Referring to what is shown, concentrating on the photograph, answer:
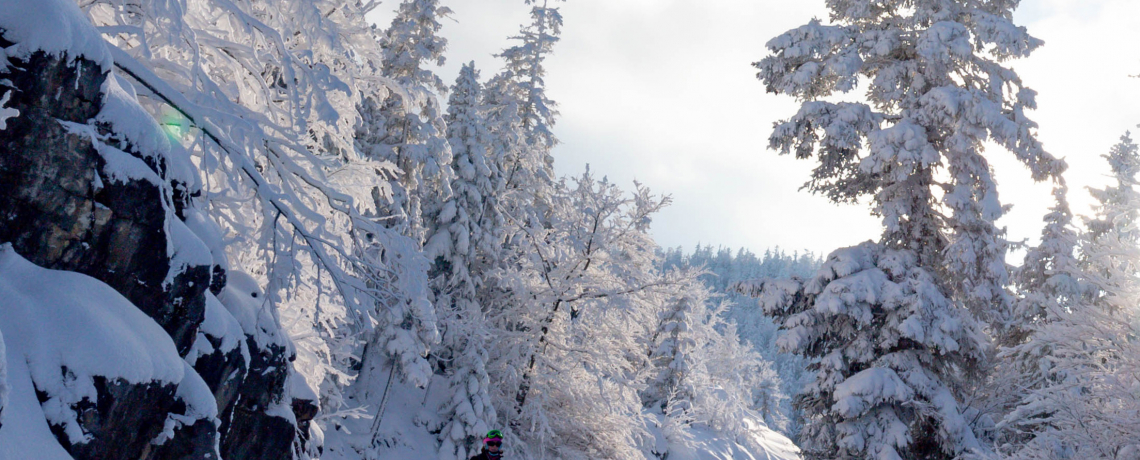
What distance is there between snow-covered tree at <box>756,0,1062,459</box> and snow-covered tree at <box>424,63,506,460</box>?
9.33 meters

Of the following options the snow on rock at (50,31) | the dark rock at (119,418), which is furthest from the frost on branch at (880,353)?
the snow on rock at (50,31)

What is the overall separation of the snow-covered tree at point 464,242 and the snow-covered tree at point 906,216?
30.6 feet

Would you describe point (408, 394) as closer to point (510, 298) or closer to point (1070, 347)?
point (510, 298)

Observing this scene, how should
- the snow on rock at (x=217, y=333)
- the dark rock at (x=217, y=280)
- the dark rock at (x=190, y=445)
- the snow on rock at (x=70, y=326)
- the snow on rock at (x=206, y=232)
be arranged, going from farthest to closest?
the dark rock at (x=217, y=280) < the snow on rock at (x=206, y=232) < the snow on rock at (x=217, y=333) < the dark rock at (x=190, y=445) < the snow on rock at (x=70, y=326)

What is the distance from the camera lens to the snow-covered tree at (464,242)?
16922mm

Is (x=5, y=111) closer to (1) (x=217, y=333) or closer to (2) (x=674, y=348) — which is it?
(1) (x=217, y=333)

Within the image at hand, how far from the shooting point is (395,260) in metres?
5.38

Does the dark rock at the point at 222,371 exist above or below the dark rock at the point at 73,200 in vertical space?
below

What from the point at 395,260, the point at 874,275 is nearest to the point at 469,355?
the point at 874,275

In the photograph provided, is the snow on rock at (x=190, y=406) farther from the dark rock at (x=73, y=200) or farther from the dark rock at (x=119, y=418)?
the dark rock at (x=73, y=200)

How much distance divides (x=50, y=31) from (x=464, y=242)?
15293 millimetres

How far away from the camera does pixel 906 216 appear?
35.5ft

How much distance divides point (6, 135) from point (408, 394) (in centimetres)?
1896

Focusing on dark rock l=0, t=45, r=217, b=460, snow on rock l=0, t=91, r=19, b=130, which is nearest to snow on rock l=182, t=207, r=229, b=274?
dark rock l=0, t=45, r=217, b=460
